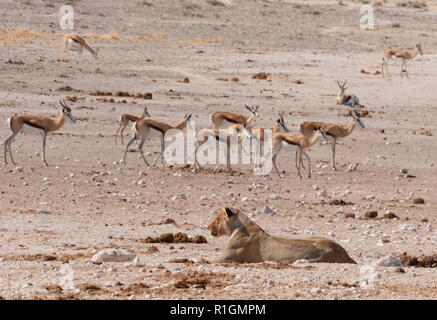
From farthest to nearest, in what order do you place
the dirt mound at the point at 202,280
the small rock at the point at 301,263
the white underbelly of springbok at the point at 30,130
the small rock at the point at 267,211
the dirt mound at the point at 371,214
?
1. the white underbelly of springbok at the point at 30,130
2. the small rock at the point at 267,211
3. the dirt mound at the point at 371,214
4. the small rock at the point at 301,263
5. the dirt mound at the point at 202,280

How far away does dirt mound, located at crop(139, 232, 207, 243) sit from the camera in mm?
11758

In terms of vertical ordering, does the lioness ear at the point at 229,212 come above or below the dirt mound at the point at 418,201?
above

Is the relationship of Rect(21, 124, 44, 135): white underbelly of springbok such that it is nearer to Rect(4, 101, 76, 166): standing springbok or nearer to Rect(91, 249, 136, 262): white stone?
Rect(4, 101, 76, 166): standing springbok

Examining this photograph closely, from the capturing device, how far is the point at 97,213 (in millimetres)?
14016

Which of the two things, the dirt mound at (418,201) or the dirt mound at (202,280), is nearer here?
A: the dirt mound at (202,280)

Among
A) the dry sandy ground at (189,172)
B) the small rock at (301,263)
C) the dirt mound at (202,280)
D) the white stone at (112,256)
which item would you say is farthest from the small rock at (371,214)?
the dirt mound at (202,280)

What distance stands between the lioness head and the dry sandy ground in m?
0.39

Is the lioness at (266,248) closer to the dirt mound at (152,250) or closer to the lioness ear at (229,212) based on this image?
the lioness ear at (229,212)

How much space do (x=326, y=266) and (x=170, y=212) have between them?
5.12 m

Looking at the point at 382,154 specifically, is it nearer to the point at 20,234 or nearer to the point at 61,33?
the point at 20,234

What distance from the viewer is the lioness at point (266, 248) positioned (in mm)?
10033

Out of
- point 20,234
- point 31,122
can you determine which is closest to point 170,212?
point 20,234

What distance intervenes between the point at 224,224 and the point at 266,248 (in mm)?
689

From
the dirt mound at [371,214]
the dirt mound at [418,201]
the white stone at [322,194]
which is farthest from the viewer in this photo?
the white stone at [322,194]
